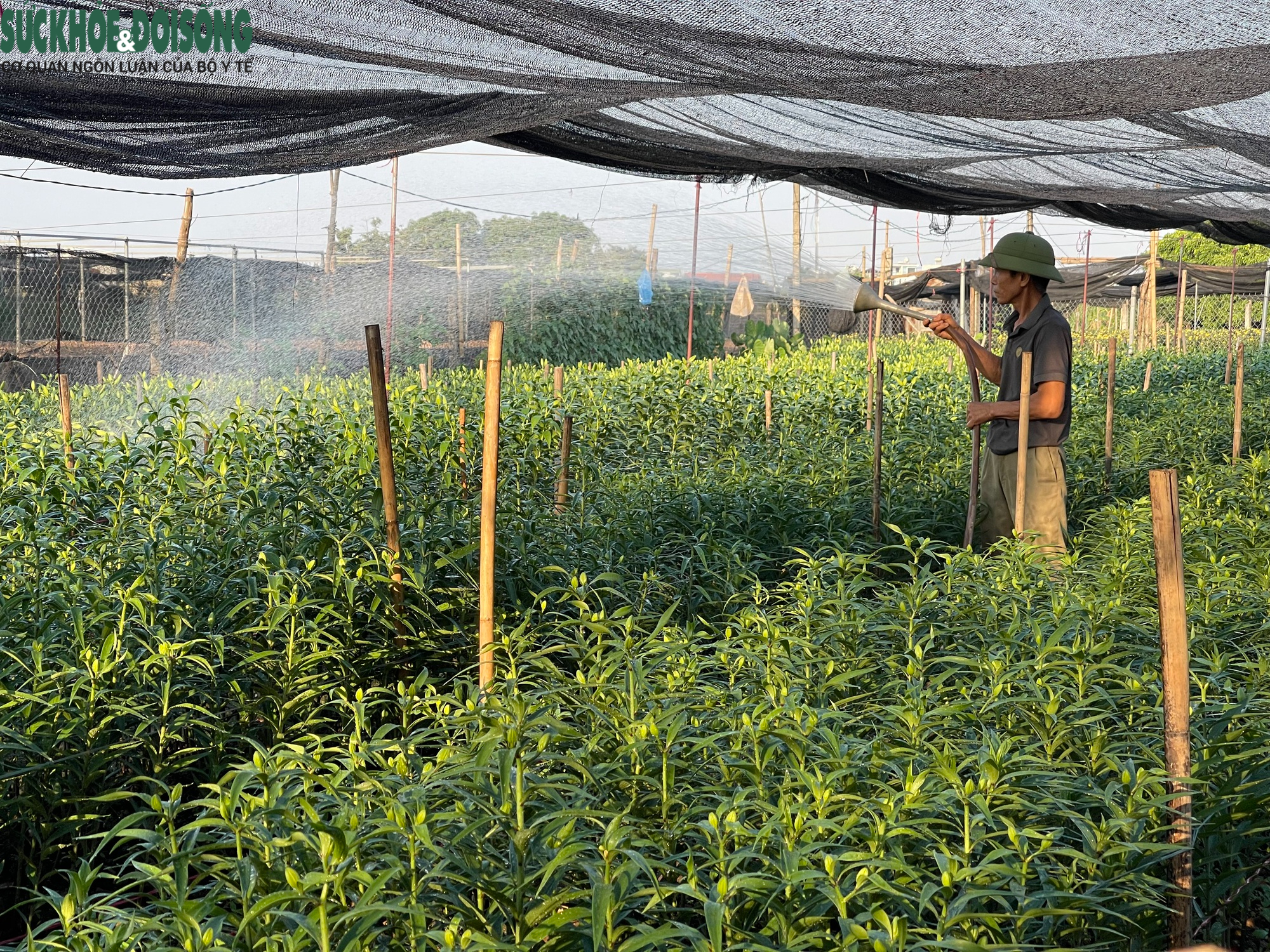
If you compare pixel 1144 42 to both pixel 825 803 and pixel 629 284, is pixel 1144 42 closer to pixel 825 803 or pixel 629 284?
pixel 825 803

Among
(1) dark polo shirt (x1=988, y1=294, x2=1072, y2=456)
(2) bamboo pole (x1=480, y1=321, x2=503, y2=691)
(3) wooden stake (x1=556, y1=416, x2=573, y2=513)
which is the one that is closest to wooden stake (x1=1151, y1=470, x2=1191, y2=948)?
(2) bamboo pole (x1=480, y1=321, x2=503, y2=691)

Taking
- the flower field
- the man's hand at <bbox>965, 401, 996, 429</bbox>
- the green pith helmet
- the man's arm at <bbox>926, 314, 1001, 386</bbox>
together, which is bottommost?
the flower field

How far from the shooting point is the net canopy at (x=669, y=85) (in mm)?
3057

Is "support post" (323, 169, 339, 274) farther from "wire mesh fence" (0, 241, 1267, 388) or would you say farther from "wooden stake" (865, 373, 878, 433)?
"wooden stake" (865, 373, 878, 433)

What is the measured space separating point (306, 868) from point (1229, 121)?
15.6 ft

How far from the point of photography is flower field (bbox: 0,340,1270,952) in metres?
1.83

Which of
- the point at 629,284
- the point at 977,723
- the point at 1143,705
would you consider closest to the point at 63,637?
the point at 977,723

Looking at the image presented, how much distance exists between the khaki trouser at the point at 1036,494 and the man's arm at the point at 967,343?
232 mm

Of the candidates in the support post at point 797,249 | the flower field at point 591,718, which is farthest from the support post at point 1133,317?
the flower field at point 591,718

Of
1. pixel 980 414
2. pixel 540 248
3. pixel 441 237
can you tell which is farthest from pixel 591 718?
pixel 441 237

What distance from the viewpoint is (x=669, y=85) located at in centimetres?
373

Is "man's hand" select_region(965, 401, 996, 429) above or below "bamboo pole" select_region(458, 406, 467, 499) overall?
above

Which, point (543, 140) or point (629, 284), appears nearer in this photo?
point (543, 140)

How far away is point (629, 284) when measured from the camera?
1833cm
